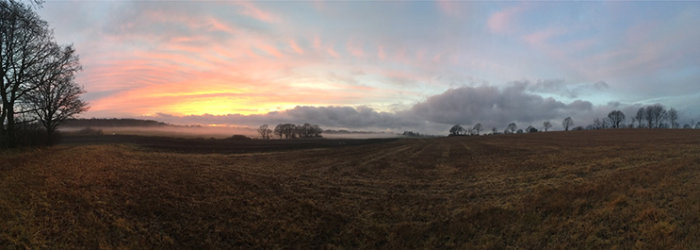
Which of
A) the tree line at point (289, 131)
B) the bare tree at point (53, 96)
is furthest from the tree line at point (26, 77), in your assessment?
the tree line at point (289, 131)

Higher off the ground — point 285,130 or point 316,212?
point 285,130

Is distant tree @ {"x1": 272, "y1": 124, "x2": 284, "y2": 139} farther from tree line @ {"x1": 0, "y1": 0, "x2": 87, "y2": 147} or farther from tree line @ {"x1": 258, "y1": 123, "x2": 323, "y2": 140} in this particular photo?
tree line @ {"x1": 0, "y1": 0, "x2": 87, "y2": 147}

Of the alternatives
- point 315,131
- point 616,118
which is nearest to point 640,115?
Answer: point 616,118

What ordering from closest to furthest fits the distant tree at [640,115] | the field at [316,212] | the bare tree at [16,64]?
1. the field at [316,212]
2. the bare tree at [16,64]
3. the distant tree at [640,115]

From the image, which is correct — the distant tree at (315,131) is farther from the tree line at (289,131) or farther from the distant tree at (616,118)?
the distant tree at (616,118)

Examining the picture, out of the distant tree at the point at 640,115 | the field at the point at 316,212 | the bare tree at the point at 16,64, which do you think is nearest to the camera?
the field at the point at 316,212

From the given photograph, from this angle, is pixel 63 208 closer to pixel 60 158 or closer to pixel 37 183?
pixel 37 183

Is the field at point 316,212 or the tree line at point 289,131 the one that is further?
the tree line at point 289,131

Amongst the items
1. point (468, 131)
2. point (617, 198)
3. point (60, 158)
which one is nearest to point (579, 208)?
point (617, 198)

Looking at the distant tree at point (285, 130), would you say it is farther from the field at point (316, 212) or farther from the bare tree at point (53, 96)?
the field at point (316, 212)

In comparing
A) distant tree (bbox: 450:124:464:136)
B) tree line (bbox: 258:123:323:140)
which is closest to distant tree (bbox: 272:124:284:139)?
tree line (bbox: 258:123:323:140)

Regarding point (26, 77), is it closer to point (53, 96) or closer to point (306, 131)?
point (53, 96)

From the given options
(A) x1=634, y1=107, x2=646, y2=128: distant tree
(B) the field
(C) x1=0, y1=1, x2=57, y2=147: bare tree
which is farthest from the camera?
(A) x1=634, y1=107, x2=646, y2=128: distant tree

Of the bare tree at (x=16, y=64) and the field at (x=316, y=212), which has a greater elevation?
the bare tree at (x=16, y=64)
